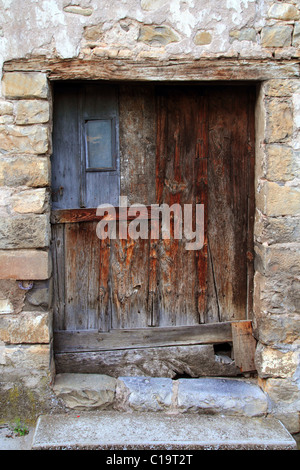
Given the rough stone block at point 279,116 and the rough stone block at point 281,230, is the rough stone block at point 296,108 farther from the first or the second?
the rough stone block at point 281,230

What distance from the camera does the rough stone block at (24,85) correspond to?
8.92ft

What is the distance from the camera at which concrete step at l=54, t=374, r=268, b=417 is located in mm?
2955

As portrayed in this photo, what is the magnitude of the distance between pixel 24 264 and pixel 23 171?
0.61 metres

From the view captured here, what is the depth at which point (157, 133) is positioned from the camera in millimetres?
3131

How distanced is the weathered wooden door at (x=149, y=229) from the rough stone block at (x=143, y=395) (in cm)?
17

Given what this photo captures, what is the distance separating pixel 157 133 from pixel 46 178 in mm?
883

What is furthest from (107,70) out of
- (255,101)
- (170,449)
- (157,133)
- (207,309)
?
(170,449)

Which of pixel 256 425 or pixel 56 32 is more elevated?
pixel 56 32

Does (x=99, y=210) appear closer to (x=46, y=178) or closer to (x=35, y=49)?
(x=46, y=178)

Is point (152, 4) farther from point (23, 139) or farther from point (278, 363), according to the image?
point (278, 363)

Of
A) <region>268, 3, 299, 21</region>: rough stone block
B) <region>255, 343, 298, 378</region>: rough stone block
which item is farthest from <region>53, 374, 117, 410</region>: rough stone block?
<region>268, 3, 299, 21</region>: rough stone block

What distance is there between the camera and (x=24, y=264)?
111 inches

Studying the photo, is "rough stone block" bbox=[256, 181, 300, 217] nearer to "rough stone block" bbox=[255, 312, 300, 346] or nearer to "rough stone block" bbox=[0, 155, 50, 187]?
"rough stone block" bbox=[255, 312, 300, 346]

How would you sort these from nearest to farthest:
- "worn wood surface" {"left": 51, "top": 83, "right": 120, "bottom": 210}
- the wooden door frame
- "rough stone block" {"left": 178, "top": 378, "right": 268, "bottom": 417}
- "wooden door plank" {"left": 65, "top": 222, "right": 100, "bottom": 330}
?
1. the wooden door frame
2. "rough stone block" {"left": 178, "top": 378, "right": 268, "bottom": 417}
3. "worn wood surface" {"left": 51, "top": 83, "right": 120, "bottom": 210}
4. "wooden door plank" {"left": 65, "top": 222, "right": 100, "bottom": 330}
